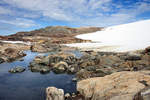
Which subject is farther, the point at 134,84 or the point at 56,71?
the point at 56,71

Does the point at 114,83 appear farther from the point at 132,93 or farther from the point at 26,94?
the point at 26,94

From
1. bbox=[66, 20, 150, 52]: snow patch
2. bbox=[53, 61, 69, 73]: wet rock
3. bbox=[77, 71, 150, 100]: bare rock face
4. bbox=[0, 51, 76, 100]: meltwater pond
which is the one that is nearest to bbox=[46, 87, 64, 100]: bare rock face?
bbox=[77, 71, 150, 100]: bare rock face

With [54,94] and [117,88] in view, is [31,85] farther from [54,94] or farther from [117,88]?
[117,88]

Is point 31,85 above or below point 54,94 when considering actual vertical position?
below

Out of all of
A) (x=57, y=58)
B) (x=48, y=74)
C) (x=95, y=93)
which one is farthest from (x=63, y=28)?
(x=95, y=93)

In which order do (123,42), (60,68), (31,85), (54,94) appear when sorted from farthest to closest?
(123,42)
(60,68)
(31,85)
(54,94)

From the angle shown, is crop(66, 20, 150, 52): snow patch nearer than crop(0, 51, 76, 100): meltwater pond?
No

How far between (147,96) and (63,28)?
8363 centimetres

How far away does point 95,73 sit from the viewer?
42.8 feet

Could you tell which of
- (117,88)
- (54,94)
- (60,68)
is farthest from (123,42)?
(54,94)

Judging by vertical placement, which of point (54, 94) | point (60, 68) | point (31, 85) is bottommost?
point (31, 85)

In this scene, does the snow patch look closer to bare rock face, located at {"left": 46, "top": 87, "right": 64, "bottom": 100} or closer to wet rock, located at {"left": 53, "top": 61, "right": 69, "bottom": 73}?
wet rock, located at {"left": 53, "top": 61, "right": 69, "bottom": 73}

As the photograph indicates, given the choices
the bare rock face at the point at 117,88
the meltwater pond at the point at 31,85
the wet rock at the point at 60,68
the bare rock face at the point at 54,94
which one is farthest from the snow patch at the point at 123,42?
the bare rock face at the point at 54,94

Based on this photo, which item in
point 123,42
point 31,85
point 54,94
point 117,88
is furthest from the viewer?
point 123,42
